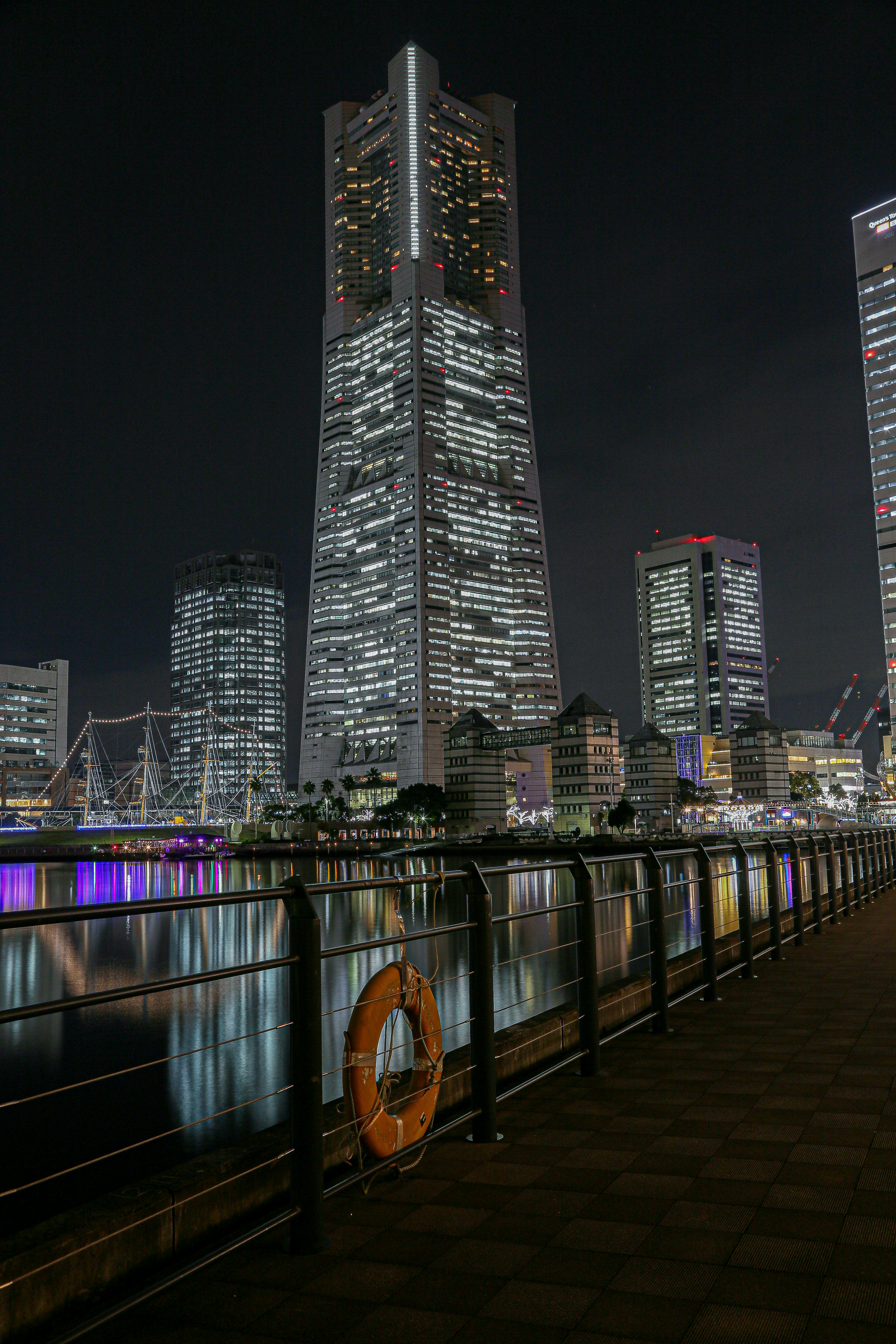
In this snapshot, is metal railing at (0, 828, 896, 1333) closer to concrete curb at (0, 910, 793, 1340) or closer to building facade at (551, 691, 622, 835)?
concrete curb at (0, 910, 793, 1340)

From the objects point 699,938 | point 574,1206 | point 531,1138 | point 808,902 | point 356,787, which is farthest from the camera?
point 356,787

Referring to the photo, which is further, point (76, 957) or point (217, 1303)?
point (76, 957)

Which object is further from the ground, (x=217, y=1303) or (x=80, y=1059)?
(x=217, y=1303)

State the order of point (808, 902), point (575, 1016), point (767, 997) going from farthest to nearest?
point (808, 902), point (767, 997), point (575, 1016)

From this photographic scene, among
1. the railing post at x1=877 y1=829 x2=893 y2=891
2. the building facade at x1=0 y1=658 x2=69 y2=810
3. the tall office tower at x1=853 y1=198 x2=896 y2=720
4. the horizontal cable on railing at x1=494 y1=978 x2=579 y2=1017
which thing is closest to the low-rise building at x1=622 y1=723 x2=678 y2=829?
the tall office tower at x1=853 y1=198 x2=896 y2=720

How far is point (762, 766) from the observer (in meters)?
167

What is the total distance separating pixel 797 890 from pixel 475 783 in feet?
479

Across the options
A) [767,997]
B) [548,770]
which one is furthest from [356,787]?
[767,997]

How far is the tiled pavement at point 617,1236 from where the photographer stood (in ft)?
10.5

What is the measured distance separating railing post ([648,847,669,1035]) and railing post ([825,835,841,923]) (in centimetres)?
876

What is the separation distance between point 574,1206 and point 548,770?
7741 inches

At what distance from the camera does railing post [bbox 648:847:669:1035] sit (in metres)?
7.94

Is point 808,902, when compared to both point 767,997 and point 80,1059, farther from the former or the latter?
point 80,1059

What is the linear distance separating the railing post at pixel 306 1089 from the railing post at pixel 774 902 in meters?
9.34
